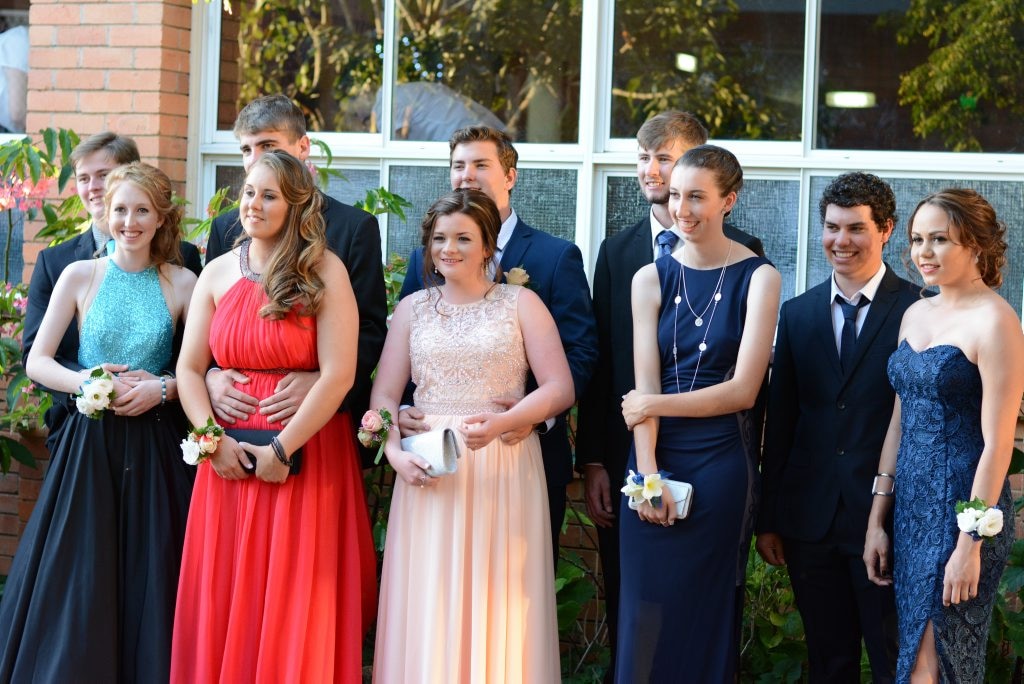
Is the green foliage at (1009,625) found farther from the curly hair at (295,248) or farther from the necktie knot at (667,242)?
the curly hair at (295,248)

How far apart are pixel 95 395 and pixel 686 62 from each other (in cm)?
286

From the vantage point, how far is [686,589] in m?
4.03

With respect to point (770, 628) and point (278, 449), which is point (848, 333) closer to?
point (770, 628)

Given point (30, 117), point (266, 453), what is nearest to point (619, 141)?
point (266, 453)

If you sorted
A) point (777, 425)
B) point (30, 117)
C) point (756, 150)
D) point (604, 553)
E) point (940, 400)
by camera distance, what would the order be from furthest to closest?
1. point (30, 117)
2. point (756, 150)
3. point (604, 553)
4. point (777, 425)
5. point (940, 400)

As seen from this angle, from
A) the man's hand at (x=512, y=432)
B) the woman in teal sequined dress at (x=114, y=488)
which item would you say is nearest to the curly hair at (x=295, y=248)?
the woman in teal sequined dress at (x=114, y=488)

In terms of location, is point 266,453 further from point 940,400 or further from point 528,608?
point 940,400

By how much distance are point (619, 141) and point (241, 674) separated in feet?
9.16

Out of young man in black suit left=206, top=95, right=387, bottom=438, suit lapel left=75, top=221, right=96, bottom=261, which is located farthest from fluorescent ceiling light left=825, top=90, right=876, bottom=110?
suit lapel left=75, top=221, right=96, bottom=261

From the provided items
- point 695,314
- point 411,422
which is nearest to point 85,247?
point 411,422

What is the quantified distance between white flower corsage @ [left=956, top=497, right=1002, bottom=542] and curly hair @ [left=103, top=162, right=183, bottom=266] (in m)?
2.79

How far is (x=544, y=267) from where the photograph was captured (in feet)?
14.8

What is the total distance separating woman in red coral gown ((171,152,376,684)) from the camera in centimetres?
421

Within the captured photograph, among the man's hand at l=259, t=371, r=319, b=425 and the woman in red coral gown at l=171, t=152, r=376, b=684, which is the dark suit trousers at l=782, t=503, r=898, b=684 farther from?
the man's hand at l=259, t=371, r=319, b=425
